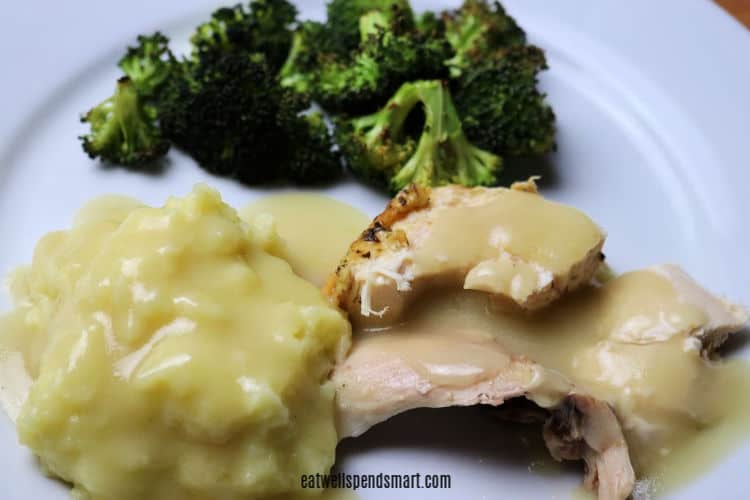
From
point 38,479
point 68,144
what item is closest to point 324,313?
point 38,479

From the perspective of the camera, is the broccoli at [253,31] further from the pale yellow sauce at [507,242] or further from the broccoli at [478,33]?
the pale yellow sauce at [507,242]

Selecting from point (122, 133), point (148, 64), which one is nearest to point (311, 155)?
point (122, 133)

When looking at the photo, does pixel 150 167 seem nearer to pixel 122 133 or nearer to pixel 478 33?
pixel 122 133

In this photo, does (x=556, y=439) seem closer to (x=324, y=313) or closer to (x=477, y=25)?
(x=324, y=313)

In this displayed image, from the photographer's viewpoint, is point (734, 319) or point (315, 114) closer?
point (734, 319)

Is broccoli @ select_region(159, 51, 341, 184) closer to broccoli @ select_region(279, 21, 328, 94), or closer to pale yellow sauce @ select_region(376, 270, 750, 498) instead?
broccoli @ select_region(279, 21, 328, 94)

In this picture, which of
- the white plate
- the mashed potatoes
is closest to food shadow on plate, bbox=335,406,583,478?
the white plate
